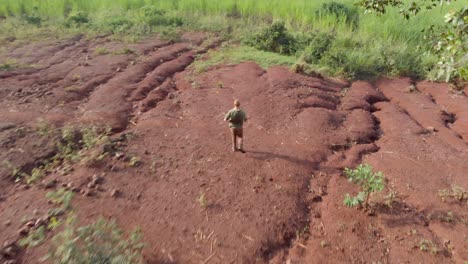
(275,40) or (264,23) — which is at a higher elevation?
(264,23)

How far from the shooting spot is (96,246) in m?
3.03

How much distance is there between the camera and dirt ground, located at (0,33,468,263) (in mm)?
3656

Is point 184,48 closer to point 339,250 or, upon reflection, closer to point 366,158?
point 366,158

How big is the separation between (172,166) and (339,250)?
2.29m

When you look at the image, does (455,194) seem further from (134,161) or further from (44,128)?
(44,128)

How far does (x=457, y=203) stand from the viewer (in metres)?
4.21

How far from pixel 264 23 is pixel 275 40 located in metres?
2.06

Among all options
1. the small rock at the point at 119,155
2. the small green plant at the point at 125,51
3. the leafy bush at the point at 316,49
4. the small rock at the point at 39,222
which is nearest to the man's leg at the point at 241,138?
the small rock at the point at 119,155

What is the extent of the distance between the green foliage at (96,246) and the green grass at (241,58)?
5.16 m

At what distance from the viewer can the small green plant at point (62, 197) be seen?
3.83m

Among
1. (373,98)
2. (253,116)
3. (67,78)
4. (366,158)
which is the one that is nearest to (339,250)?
(366,158)

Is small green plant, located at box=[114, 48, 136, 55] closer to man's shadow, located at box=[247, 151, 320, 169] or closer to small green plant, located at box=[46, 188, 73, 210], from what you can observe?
man's shadow, located at box=[247, 151, 320, 169]

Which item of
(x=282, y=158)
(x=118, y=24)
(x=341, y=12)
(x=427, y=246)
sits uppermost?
(x=341, y=12)

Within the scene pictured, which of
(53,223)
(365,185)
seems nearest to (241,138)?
(365,185)
